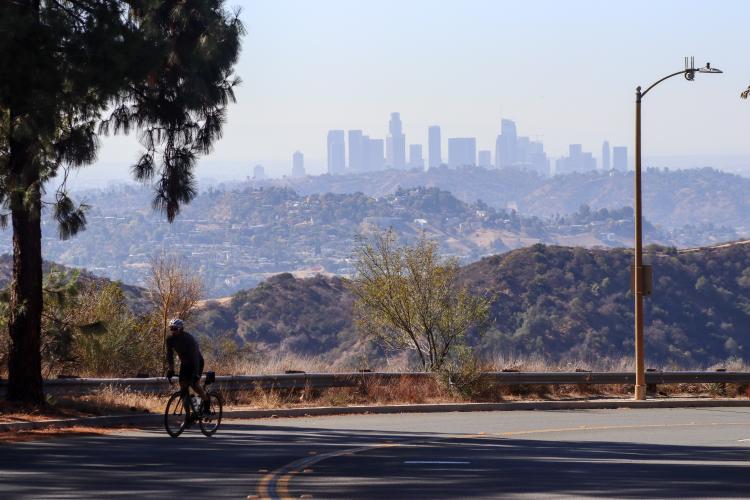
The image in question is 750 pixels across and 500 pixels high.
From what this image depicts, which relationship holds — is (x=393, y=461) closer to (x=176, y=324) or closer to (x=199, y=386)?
(x=199, y=386)

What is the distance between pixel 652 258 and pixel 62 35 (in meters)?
72.4

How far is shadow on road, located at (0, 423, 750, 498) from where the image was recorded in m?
12.9

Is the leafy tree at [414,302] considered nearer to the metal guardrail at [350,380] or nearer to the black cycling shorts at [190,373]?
the metal guardrail at [350,380]

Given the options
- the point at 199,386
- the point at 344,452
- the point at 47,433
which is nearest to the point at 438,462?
the point at 344,452

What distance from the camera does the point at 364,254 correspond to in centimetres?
3303

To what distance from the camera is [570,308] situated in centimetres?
7788

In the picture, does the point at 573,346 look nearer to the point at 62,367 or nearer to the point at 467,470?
the point at 62,367

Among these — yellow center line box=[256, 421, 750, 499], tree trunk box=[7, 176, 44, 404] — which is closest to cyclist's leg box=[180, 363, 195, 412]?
yellow center line box=[256, 421, 750, 499]

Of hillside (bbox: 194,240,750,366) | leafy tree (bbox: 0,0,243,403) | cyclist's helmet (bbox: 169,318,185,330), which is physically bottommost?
hillside (bbox: 194,240,750,366)

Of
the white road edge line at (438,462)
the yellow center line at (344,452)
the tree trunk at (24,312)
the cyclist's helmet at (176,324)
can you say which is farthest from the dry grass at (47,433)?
the white road edge line at (438,462)

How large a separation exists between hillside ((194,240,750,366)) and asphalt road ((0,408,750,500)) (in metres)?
44.5

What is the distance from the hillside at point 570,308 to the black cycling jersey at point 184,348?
1871 inches

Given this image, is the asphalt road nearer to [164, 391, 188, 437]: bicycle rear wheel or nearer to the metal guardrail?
[164, 391, 188, 437]: bicycle rear wheel

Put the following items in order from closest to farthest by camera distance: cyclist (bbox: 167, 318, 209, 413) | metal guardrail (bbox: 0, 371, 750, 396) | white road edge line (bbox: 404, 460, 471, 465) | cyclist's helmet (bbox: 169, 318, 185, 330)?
white road edge line (bbox: 404, 460, 471, 465), cyclist's helmet (bbox: 169, 318, 185, 330), cyclist (bbox: 167, 318, 209, 413), metal guardrail (bbox: 0, 371, 750, 396)
